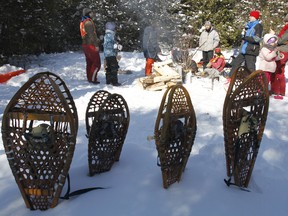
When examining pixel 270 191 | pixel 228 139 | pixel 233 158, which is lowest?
pixel 270 191

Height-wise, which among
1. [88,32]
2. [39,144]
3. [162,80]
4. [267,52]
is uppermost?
[88,32]

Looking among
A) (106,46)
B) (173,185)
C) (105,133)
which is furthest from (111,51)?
(173,185)

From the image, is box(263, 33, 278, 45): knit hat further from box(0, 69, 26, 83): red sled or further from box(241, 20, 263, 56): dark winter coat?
box(0, 69, 26, 83): red sled

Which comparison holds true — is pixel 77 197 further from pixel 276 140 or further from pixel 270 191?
pixel 276 140

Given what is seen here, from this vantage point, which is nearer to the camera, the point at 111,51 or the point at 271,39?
the point at 271,39

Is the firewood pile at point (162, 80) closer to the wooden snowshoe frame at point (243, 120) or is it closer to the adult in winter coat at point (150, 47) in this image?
the adult in winter coat at point (150, 47)

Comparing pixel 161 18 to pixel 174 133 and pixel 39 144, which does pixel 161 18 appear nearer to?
pixel 174 133

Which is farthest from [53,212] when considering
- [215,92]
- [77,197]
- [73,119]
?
[215,92]

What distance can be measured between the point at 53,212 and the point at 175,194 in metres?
0.88

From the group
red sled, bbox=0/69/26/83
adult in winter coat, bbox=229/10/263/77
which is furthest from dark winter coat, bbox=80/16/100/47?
adult in winter coat, bbox=229/10/263/77

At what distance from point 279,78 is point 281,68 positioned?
19cm

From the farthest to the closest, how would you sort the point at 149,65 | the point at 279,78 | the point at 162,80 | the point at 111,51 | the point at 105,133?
the point at 149,65 → the point at 111,51 → the point at 162,80 → the point at 279,78 → the point at 105,133

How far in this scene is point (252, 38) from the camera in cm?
637

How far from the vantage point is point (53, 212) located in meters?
2.23
